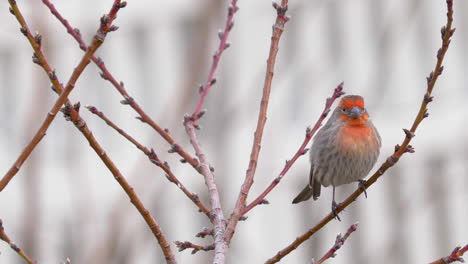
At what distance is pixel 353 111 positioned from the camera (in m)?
6.45

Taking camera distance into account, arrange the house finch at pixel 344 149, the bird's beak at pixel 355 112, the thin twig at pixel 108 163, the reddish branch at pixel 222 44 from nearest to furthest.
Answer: the thin twig at pixel 108 163
the reddish branch at pixel 222 44
the house finch at pixel 344 149
the bird's beak at pixel 355 112

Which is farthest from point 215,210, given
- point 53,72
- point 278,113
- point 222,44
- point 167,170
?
point 278,113

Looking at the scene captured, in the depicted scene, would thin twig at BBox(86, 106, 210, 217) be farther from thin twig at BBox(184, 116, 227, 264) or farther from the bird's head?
the bird's head

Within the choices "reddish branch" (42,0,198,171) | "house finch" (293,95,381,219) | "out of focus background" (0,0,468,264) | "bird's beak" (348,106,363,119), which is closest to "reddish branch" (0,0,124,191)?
"reddish branch" (42,0,198,171)

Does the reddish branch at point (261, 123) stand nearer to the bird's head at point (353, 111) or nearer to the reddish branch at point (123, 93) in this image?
the reddish branch at point (123, 93)

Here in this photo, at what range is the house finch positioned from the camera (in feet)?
20.7

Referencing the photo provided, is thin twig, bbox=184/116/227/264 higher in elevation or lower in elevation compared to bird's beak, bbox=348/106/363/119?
lower

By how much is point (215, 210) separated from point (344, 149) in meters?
2.46

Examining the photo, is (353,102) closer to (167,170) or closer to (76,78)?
(167,170)

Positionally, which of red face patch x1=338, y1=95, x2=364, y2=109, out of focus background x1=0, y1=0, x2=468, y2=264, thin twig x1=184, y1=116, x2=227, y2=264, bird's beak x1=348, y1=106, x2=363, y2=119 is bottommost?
thin twig x1=184, y1=116, x2=227, y2=264

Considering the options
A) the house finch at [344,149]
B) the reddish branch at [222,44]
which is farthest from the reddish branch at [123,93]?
the house finch at [344,149]

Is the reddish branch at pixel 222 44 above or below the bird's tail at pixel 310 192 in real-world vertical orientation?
below

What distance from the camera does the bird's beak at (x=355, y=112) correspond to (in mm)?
6441

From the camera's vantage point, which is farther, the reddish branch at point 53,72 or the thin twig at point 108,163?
the thin twig at point 108,163
